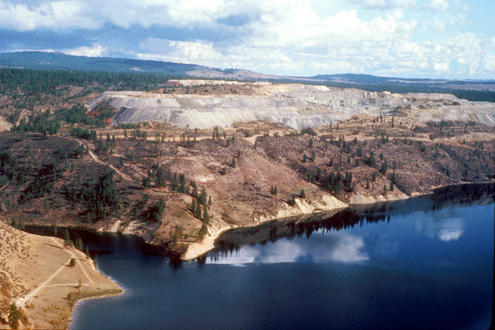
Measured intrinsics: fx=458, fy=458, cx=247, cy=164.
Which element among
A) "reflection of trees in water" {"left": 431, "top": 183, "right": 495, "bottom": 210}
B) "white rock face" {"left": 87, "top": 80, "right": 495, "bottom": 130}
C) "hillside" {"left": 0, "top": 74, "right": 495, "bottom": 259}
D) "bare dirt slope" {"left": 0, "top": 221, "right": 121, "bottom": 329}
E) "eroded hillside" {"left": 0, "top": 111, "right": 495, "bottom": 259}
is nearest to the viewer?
"bare dirt slope" {"left": 0, "top": 221, "right": 121, "bottom": 329}

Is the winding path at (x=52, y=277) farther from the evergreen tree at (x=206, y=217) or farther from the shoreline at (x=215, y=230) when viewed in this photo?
the evergreen tree at (x=206, y=217)

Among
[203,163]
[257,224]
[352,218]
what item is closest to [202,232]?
[257,224]

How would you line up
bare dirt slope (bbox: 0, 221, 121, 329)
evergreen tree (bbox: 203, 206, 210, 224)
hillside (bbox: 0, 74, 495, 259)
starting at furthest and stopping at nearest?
hillside (bbox: 0, 74, 495, 259), evergreen tree (bbox: 203, 206, 210, 224), bare dirt slope (bbox: 0, 221, 121, 329)

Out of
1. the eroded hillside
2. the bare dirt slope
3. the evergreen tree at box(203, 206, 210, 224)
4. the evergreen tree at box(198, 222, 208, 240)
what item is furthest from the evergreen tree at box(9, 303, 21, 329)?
the evergreen tree at box(203, 206, 210, 224)

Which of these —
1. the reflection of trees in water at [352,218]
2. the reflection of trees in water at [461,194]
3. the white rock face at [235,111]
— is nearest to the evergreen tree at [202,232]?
the reflection of trees in water at [352,218]

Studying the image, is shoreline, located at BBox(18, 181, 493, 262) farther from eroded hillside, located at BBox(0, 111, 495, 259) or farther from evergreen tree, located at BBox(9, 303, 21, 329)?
evergreen tree, located at BBox(9, 303, 21, 329)

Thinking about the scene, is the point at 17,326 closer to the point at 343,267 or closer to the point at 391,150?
the point at 343,267

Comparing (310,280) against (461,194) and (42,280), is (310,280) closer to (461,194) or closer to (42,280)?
(42,280)

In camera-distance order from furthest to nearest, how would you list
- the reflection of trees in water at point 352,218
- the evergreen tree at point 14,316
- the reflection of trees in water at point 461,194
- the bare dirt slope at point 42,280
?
the reflection of trees in water at point 461,194, the reflection of trees in water at point 352,218, the bare dirt slope at point 42,280, the evergreen tree at point 14,316
